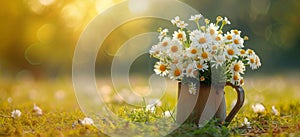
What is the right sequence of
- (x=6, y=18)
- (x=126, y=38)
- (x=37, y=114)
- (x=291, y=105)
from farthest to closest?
(x=126, y=38)
(x=6, y=18)
(x=291, y=105)
(x=37, y=114)

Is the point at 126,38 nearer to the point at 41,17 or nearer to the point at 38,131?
the point at 41,17

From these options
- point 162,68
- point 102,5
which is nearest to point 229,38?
point 162,68

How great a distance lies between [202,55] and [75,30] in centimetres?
572

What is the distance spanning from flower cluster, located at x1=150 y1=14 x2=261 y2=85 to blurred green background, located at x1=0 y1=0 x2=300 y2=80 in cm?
473

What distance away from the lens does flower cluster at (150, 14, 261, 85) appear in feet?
8.32

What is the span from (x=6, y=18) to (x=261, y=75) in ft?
15.0

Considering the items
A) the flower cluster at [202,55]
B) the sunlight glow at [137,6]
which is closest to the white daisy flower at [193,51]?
the flower cluster at [202,55]

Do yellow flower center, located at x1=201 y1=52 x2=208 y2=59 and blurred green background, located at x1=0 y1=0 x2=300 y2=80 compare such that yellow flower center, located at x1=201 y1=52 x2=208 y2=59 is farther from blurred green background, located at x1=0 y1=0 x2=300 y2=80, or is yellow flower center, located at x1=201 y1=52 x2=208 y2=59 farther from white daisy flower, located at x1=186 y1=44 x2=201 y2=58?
blurred green background, located at x1=0 y1=0 x2=300 y2=80

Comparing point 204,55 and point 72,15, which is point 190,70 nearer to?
point 204,55

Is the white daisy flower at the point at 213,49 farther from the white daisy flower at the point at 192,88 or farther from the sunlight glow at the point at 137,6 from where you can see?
the sunlight glow at the point at 137,6

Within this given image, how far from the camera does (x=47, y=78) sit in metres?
8.28

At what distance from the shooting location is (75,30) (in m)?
7.98

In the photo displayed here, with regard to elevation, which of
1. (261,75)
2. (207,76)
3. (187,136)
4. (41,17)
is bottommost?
A: (187,136)

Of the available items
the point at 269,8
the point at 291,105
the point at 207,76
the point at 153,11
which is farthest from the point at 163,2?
the point at 207,76
